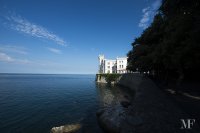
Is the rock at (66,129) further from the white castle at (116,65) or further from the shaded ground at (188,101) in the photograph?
the white castle at (116,65)

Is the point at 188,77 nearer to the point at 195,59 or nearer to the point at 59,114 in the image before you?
the point at 195,59

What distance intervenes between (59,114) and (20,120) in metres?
5.49

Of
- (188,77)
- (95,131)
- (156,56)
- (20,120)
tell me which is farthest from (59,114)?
(188,77)

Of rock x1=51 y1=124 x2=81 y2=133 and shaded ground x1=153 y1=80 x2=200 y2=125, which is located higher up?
shaded ground x1=153 y1=80 x2=200 y2=125

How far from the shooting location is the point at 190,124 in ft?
26.4

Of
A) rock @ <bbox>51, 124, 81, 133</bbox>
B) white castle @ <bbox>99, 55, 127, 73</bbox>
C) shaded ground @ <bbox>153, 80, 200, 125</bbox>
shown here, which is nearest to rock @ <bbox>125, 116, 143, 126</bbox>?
shaded ground @ <bbox>153, 80, 200, 125</bbox>

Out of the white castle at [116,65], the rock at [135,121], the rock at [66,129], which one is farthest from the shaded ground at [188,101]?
the white castle at [116,65]

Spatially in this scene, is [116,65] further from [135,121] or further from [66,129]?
[135,121]

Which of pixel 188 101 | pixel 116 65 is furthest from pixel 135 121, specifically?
pixel 116 65

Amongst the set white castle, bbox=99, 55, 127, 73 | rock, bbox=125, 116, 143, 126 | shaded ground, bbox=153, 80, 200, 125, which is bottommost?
rock, bbox=125, 116, 143, 126

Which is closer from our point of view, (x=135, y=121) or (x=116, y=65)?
(x=135, y=121)

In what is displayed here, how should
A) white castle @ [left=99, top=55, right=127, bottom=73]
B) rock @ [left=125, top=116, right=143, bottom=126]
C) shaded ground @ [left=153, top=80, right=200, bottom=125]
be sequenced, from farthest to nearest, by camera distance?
white castle @ [left=99, top=55, right=127, bottom=73], shaded ground @ [left=153, top=80, right=200, bottom=125], rock @ [left=125, top=116, right=143, bottom=126]

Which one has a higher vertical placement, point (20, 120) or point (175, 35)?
point (175, 35)

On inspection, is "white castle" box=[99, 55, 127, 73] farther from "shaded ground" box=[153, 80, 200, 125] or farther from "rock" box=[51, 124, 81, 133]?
"rock" box=[51, 124, 81, 133]
